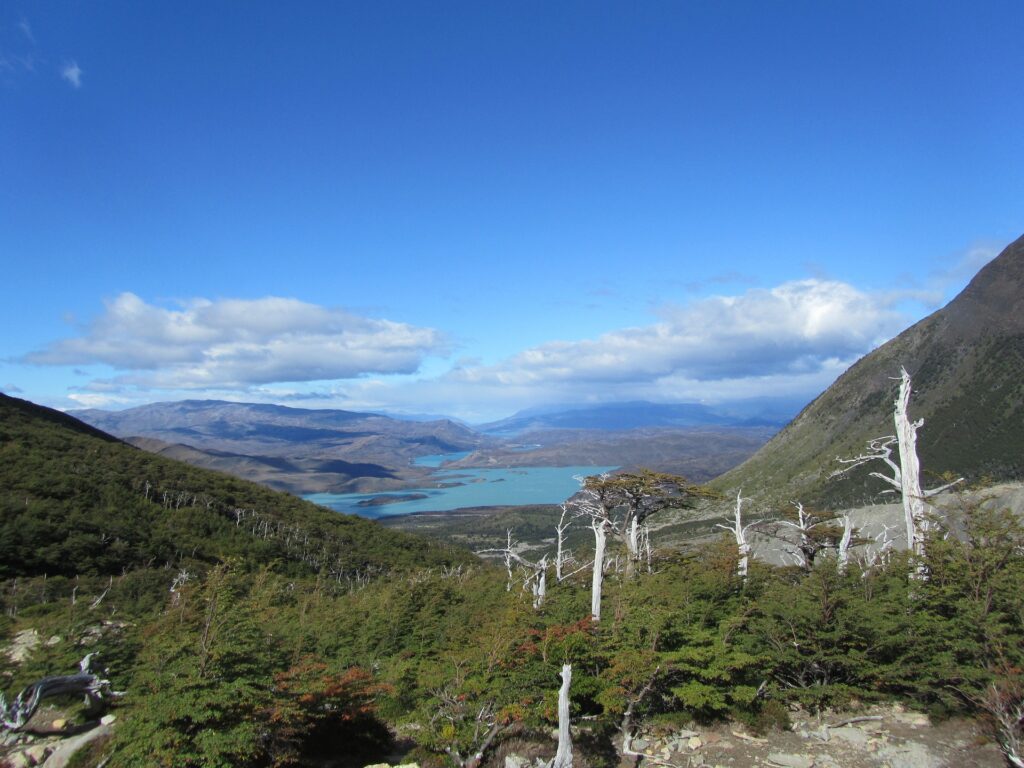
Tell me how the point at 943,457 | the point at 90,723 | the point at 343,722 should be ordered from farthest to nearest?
the point at 943,457
the point at 90,723
the point at 343,722

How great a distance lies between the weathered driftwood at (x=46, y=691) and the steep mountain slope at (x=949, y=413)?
156m

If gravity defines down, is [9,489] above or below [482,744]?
above

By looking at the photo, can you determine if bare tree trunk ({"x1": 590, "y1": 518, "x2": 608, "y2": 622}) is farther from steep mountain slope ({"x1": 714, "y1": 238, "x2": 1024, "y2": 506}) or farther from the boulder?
steep mountain slope ({"x1": 714, "y1": 238, "x2": 1024, "y2": 506})

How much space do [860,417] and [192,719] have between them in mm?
212048

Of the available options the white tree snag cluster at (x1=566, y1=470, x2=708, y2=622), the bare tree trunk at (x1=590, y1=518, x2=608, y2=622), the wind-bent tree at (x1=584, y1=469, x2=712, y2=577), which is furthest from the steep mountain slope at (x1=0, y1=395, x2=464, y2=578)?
the bare tree trunk at (x1=590, y1=518, x2=608, y2=622)

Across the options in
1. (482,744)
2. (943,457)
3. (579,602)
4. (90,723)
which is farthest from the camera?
(943,457)

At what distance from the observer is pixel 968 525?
14422mm

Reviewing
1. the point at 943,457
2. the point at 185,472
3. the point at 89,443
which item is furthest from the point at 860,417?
the point at 89,443

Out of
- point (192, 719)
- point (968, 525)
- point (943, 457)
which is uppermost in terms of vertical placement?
point (968, 525)

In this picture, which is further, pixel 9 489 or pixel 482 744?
pixel 9 489

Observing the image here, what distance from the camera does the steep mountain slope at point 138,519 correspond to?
184 ft

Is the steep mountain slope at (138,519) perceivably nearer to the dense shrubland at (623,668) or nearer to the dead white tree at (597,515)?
the dead white tree at (597,515)

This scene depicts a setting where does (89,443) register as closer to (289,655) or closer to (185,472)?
(185,472)

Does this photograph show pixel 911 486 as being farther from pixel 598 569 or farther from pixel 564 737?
pixel 564 737
